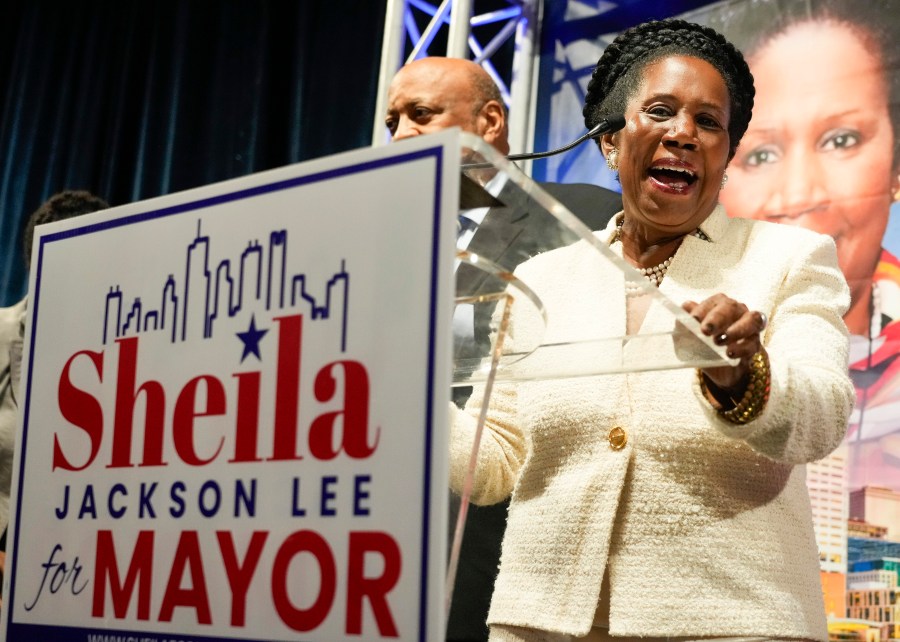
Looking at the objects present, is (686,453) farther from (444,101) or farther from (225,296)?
(444,101)

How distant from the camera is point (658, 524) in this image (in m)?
1.20

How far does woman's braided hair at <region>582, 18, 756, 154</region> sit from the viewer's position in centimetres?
151

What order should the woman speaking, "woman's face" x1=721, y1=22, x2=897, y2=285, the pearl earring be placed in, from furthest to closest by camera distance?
"woman's face" x1=721, y1=22, x2=897, y2=285 → the pearl earring → the woman speaking

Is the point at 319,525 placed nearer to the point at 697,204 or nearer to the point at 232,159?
the point at 697,204

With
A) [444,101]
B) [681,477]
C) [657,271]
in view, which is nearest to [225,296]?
[681,477]

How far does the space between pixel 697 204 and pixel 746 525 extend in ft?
1.45

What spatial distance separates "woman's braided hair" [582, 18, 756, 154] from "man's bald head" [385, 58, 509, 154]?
93 centimetres

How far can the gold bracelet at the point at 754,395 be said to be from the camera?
106 centimetres

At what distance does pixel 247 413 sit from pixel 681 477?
534 mm

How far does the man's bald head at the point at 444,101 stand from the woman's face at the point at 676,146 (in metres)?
1.08

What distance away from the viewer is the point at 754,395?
107cm

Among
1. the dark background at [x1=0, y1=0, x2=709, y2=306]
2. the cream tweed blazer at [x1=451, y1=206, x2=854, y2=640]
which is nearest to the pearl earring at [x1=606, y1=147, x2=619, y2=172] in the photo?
the cream tweed blazer at [x1=451, y1=206, x2=854, y2=640]

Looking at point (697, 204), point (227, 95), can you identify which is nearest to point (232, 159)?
point (227, 95)

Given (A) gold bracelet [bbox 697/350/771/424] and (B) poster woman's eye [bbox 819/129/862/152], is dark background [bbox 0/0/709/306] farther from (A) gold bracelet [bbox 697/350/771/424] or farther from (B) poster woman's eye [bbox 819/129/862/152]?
(A) gold bracelet [bbox 697/350/771/424]
